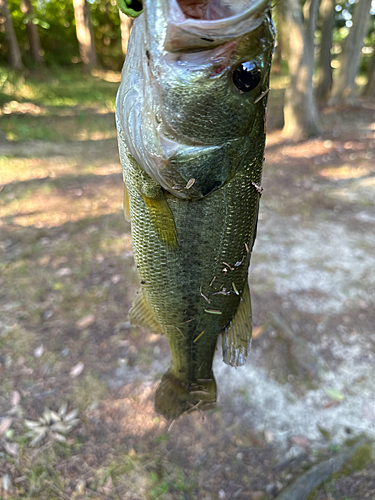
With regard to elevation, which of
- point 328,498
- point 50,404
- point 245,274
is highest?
point 245,274

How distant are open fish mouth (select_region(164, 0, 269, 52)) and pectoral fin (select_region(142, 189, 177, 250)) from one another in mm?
465

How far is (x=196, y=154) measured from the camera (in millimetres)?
1035

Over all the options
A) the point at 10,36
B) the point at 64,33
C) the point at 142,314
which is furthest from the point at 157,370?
the point at 64,33

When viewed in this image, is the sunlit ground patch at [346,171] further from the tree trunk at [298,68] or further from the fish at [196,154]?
the fish at [196,154]

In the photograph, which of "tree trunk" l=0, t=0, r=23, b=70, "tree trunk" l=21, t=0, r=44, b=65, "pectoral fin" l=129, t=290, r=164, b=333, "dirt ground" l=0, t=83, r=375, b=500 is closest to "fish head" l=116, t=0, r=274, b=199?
"pectoral fin" l=129, t=290, r=164, b=333

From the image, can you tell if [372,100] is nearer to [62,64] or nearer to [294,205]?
[294,205]

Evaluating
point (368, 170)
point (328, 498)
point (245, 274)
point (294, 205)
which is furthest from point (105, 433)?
point (368, 170)

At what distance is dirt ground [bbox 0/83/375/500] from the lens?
7.62ft

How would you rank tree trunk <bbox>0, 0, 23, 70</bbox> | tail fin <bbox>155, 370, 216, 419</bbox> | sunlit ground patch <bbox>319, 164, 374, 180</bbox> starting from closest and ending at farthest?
tail fin <bbox>155, 370, 216, 419</bbox> → sunlit ground patch <bbox>319, 164, 374, 180</bbox> → tree trunk <bbox>0, 0, 23, 70</bbox>

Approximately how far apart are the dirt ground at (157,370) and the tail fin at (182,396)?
0.90 metres

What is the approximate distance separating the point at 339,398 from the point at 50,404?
8.10 feet

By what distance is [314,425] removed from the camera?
2.63 meters

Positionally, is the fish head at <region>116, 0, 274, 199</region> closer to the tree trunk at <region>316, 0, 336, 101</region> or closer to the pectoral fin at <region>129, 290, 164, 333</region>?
the pectoral fin at <region>129, 290, 164, 333</region>

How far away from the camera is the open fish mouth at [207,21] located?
80 cm
